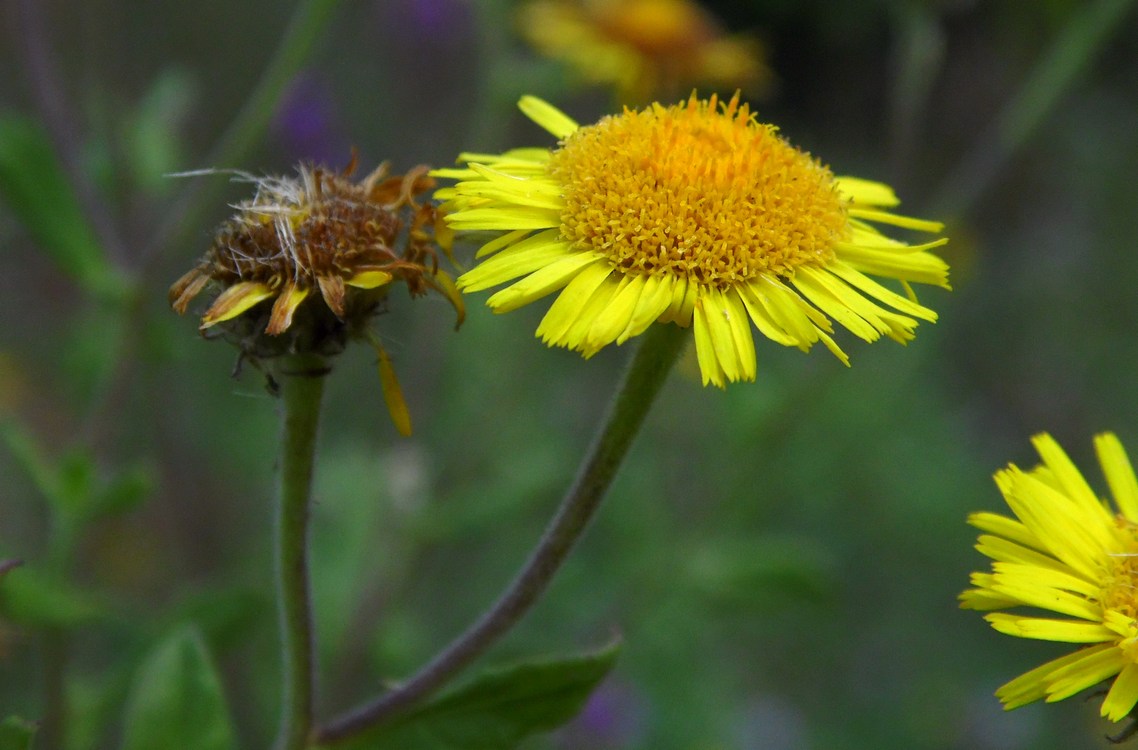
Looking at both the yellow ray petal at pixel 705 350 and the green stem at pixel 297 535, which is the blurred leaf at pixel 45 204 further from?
the yellow ray petal at pixel 705 350

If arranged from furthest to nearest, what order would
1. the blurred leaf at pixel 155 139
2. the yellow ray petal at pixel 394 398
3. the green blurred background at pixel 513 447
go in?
the green blurred background at pixel 513 447 < the blurred leaf at pixel 155 139 < the yellow ray petal at pixel 394 398

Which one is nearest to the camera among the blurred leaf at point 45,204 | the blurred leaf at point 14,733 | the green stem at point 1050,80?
the blurred leaf at point 14,733

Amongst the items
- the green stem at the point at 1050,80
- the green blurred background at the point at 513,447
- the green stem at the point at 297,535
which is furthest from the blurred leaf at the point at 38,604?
the green stem at the point at 1050,80

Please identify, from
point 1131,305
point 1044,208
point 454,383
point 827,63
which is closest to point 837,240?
point 454,383

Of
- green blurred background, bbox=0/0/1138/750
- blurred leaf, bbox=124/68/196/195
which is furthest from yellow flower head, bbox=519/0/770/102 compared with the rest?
blurred leaf, bbox=124/68/196/195

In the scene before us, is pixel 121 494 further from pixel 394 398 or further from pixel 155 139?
pixel 155 139

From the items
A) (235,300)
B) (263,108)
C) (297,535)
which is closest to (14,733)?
(297,535)
